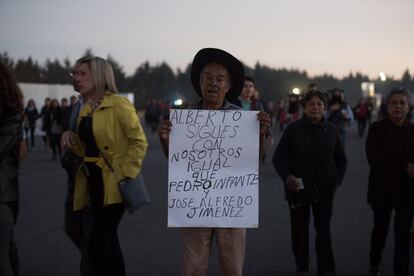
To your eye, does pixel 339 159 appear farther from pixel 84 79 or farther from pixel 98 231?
pixel 84 79

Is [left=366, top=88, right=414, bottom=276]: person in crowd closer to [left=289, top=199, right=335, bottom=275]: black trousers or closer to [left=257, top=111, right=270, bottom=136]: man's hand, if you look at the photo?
[left=289, top=199, right=335, bottom=275]: black trousers

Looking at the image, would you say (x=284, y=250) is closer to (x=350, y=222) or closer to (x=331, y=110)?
(x=350, y=222)

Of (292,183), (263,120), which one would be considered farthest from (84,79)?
(292,183)

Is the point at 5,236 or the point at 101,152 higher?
the point at 101,152

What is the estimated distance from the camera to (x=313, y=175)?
4906 mm

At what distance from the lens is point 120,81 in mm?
93562

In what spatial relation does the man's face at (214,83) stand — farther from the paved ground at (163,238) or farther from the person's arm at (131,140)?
the paved ground at (163,238)

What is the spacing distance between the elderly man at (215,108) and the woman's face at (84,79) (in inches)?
31.5

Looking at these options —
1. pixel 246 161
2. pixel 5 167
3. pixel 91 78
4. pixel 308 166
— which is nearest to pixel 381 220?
pixel 308 166

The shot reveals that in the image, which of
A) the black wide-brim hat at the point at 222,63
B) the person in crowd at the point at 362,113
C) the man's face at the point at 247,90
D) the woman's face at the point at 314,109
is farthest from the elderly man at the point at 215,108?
the person in crowd at the point at 362,113

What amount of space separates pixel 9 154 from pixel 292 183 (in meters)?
2.49

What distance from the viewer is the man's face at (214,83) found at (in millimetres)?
3602

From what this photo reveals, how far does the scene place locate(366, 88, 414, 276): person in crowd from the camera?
475cm

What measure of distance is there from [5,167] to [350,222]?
5011mm
